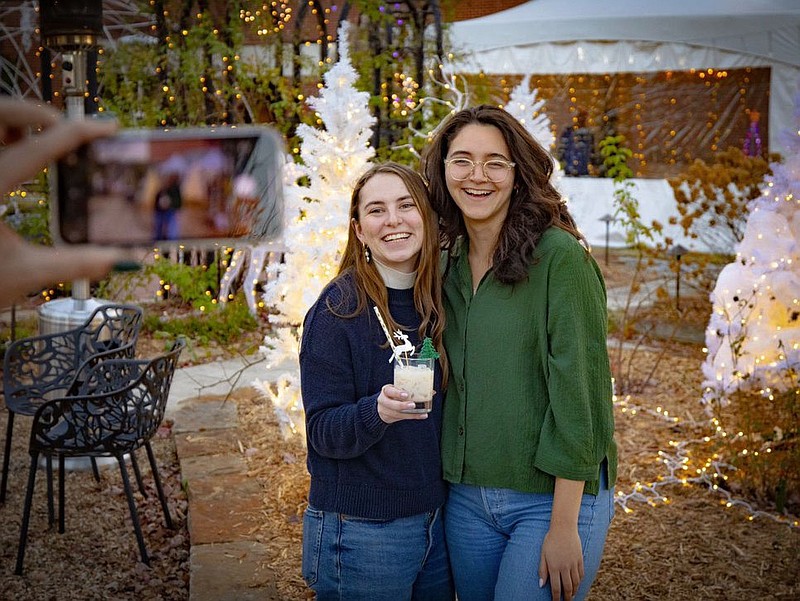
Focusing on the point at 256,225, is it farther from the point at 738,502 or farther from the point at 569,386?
the point at 738,502

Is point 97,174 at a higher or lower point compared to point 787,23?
lower

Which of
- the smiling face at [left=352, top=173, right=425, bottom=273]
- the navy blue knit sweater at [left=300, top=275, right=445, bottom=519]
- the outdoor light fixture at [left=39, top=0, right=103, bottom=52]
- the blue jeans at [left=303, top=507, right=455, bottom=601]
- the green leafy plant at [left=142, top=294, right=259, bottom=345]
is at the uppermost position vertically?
the outdoor light fixture at [left=39, top=0, right=103, bottom=52]

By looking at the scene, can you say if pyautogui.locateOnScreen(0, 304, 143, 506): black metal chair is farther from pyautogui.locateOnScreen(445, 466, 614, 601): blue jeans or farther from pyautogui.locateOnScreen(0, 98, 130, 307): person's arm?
pyautogui.locateOnScreen(0, 98, 130, 307): person's arm

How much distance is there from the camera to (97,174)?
112 centimetres

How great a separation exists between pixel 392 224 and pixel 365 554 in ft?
2.74

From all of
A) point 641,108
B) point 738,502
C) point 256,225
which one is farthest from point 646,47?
point 256,225

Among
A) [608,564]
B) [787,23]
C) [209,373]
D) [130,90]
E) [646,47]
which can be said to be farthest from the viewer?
[646,47]

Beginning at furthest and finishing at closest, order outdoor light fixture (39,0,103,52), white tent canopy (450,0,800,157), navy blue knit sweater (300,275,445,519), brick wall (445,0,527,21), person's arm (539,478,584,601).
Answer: brick wall (445,0,527,21) < white tent canopy (450,0,800,157) < outdoor light fixture (39,0,103,52) < navy blue knit sweater (300,275,445,519) < person's arm (539,478,584,601)

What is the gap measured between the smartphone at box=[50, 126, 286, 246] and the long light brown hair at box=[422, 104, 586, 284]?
1015mm

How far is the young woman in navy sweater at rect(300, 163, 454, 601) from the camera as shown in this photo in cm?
216

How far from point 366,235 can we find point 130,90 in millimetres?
7049

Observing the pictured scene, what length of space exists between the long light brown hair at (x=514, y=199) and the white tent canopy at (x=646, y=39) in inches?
356

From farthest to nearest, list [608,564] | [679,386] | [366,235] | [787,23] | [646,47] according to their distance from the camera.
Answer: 1. [646,47]
2. [787,23]
3. [679,386]
4. [608,564]
5. [366,235]

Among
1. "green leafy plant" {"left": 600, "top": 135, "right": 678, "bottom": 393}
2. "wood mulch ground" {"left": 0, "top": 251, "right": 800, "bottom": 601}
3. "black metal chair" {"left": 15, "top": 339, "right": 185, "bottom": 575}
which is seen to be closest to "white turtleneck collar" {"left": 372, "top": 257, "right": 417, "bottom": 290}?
"wood mulch ground" {"left": 0, "top": 251, "right": 800, "bottom": 601}
